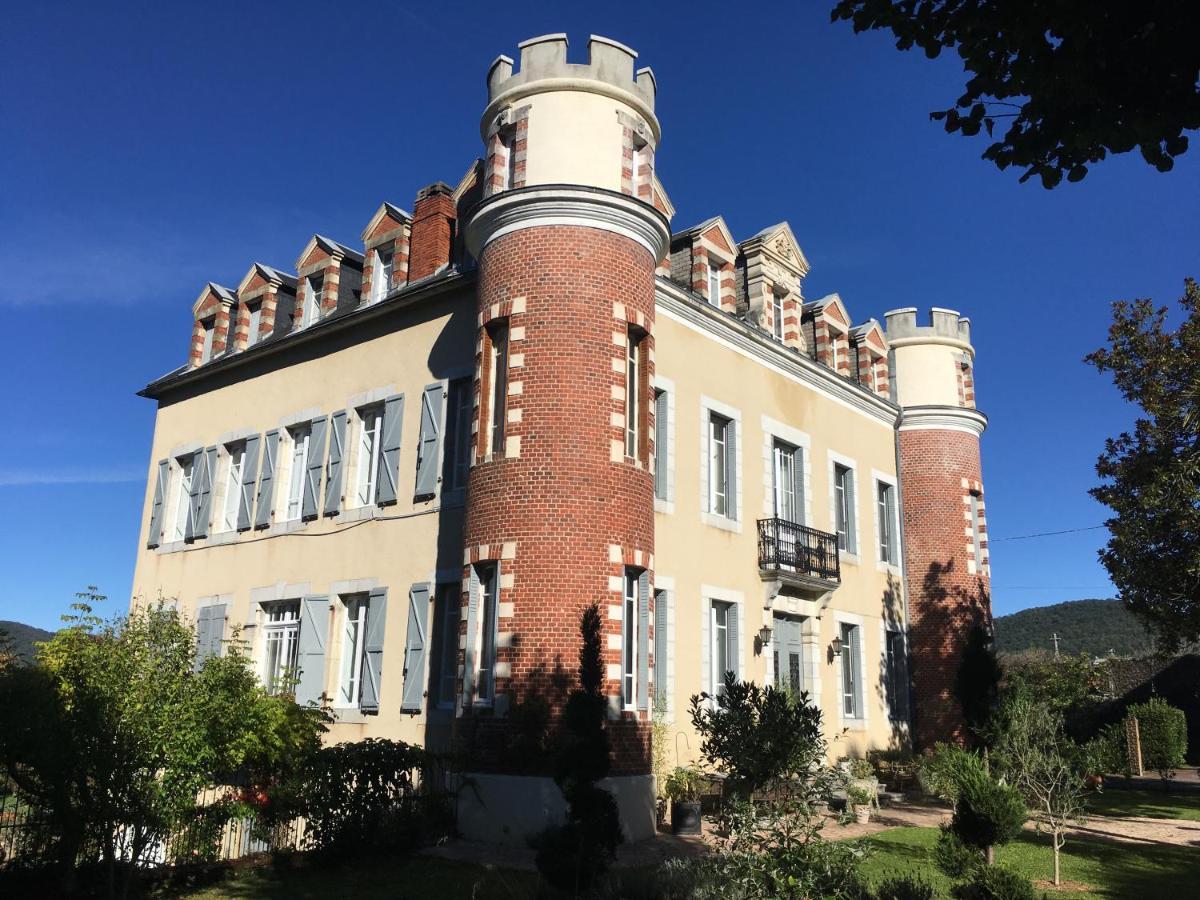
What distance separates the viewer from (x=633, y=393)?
14.3 m

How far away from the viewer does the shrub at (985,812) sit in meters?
8.66

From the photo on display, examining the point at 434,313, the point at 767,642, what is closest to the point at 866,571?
the point at 767,642

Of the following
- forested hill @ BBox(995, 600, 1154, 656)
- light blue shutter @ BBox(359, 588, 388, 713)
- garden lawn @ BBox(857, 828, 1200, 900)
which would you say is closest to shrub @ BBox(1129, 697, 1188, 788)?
garden lawn @ BBox(857, 828, 1200, 900)

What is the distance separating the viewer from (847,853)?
702 cm

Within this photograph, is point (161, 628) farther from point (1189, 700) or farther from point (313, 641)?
point (1189, 700)

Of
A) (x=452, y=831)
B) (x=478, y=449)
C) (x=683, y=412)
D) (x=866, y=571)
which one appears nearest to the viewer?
(x=452, y=831)

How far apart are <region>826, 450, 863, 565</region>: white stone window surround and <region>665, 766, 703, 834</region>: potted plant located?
22.9 ft

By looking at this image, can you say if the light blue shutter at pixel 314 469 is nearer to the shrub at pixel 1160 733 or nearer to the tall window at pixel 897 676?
the tall window at pixel 897 676

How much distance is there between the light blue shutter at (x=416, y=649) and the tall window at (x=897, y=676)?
1092 cm

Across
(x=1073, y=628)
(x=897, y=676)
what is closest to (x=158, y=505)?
(x=897, y=676)

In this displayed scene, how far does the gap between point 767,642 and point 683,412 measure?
4.37 meters

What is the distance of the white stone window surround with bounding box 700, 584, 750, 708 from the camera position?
1561 cm

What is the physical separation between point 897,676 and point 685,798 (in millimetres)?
9120

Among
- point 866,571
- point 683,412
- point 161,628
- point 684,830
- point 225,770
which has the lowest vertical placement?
point 684,830
